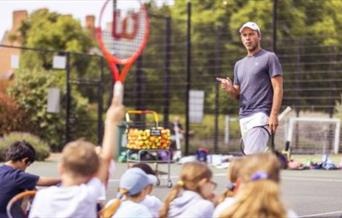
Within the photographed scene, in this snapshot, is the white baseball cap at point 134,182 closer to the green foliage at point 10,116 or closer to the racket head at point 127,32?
the racket head at point 127,32

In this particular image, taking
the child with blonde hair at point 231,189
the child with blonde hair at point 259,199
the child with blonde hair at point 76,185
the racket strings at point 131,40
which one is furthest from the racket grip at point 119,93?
the racket strings at point 131,40

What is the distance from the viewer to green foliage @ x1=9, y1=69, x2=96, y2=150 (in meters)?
23.6

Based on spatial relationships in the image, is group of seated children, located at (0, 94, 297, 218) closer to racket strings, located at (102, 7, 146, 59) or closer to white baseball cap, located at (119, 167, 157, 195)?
white baseball cap, located at (119, 167, 157, 195)

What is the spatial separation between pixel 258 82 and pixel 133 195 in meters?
2.74

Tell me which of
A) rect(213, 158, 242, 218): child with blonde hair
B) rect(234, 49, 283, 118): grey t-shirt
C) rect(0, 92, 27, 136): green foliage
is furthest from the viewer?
rect(0, 92, 27, 136): green foliage

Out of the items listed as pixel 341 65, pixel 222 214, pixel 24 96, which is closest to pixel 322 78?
pixel 341 65

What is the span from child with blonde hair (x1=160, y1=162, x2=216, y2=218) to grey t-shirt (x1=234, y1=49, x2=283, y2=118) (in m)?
2.51

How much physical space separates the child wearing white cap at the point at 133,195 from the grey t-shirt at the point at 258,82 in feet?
8.62

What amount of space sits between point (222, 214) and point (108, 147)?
0.95 metres

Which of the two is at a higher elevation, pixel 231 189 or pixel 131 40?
pixel 131 40

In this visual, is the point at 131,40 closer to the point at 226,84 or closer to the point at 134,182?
the point at 226,84

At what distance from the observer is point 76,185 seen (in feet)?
15.1

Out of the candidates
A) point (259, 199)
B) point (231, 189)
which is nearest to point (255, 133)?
point (231, 189)

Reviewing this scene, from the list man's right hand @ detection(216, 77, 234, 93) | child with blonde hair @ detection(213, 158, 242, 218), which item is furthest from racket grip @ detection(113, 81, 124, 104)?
man's right hand @ detection(216, 77, 234, 93)
